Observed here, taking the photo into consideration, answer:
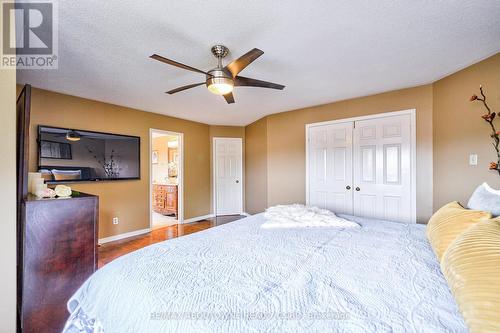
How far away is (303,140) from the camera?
411cm

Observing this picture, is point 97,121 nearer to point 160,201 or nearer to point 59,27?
point 59,27

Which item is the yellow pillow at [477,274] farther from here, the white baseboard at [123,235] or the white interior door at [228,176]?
the white interior door at [228,176]

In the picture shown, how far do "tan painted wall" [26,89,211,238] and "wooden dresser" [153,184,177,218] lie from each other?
0.61 metres

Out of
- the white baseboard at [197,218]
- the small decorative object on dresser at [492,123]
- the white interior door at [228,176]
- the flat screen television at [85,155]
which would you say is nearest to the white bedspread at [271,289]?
the small decorative object on dresser at [492,123]

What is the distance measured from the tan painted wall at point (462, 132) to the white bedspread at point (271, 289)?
63.8 inches

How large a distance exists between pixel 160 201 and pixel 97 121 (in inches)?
108

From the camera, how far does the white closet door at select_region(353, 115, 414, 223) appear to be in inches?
124

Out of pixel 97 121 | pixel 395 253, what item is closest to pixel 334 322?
pixel 395 253

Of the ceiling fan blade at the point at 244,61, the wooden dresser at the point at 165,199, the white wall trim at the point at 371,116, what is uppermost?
the ceiling fan blade at the point at 244,61

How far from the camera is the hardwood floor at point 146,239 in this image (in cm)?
308

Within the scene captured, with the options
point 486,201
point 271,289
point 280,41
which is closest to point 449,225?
point 486,201

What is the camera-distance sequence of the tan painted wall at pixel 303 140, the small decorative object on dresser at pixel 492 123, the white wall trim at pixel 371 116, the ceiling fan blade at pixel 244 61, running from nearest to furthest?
the ceiling fan blade at pixel 244 61
the small decorative object on dresser at pixel 492 123
the tan painted wall at pixel 303 140
the white wall trim at pixel 371 116

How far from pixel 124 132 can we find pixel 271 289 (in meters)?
3.90

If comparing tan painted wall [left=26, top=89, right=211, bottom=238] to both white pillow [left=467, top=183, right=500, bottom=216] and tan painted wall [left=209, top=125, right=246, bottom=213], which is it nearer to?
tan painted wall [left=209, top=125, right=246, bottom=213]
